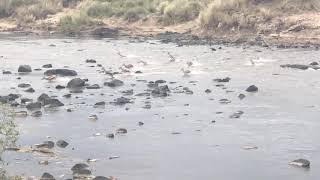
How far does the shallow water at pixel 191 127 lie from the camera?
1423cm

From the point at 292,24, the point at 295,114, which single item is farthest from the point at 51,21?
the point at 295,114

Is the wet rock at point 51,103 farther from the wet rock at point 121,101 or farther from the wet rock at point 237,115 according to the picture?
the wet rock at point 237,115

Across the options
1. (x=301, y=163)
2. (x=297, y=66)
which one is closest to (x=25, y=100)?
(x=301, y=163)

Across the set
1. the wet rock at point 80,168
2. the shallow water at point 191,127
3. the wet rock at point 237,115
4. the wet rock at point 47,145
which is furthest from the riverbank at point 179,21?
the wet rock at point 80,168

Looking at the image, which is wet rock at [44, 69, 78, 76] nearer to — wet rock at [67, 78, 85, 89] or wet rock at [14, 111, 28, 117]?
wet rock at [67, 78, 85, 89]

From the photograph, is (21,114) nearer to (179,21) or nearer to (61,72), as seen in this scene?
(61,72)

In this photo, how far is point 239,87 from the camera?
25391 millimetres

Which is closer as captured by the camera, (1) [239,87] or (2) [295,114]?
(2) [295,114]

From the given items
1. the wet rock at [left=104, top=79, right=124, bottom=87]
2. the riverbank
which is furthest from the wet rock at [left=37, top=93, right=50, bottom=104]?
the riverbank

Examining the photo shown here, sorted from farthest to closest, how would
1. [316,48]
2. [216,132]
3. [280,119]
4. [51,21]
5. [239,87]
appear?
[51,21] → [316,48] → [239,87] → [280,119] → [216,132]

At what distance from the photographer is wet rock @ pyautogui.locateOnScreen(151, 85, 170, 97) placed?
23641mm

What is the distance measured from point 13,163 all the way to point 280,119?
793 cm

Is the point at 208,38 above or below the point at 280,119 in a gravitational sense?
below

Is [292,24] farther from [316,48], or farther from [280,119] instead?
[280,119]
